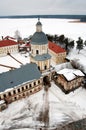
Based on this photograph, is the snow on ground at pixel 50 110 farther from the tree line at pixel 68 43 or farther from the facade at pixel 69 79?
the tree line at pixel 68 43

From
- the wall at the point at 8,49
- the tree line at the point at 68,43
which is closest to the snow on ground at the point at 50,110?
the tree line at the point at 68,43

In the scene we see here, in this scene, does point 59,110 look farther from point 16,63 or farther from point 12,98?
point 16,63

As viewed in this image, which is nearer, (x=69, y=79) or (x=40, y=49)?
(x=69, y=79)

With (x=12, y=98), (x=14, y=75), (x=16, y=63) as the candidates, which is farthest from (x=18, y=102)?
(x=16, y=63)

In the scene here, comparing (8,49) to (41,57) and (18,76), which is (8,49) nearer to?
(41,57)

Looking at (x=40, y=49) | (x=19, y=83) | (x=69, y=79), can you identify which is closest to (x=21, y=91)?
(x=19, y=83)

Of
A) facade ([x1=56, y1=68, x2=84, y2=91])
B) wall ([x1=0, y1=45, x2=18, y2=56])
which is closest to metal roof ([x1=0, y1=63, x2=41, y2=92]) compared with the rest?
facade ([x1=56, y1=68, x2=84, y2=91])
